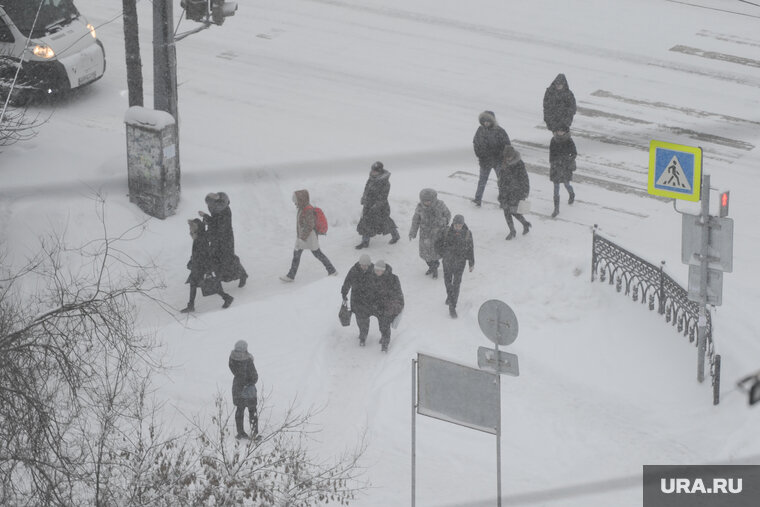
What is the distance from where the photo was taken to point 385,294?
16.0 meters

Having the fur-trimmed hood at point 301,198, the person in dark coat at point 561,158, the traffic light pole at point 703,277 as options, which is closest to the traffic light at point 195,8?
the fur-trimmed hood at point 301,198

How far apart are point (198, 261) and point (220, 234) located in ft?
→ 1.41

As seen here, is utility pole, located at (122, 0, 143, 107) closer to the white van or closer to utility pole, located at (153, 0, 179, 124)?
utility pole, located at (153, 0, 179, 124)

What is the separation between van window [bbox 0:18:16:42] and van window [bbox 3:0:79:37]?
14 cm

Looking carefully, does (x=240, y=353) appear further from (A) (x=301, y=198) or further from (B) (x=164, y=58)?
(B) (x=164, y=58)

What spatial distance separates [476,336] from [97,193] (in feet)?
18.2

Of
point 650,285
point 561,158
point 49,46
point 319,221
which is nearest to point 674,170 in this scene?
point 650,285

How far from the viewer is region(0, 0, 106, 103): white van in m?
21.2

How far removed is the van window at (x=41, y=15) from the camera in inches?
841

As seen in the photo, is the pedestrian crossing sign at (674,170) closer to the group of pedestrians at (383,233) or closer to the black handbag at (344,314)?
the group of pedestrians at (383,233)

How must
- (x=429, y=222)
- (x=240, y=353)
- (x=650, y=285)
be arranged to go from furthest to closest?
1. (x=429, y=222)
2. (x=650, y=285)
3. (x=240, y=353)

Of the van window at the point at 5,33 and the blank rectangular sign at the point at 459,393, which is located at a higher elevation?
the van window at the point at 5,33

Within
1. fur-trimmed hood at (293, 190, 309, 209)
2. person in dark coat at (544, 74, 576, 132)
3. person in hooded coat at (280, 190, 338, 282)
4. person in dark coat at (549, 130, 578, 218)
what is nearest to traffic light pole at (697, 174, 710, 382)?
person in dark coat at (549, 130, 578, 218)

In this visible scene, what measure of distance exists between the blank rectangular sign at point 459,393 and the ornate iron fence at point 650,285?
3.24 m
